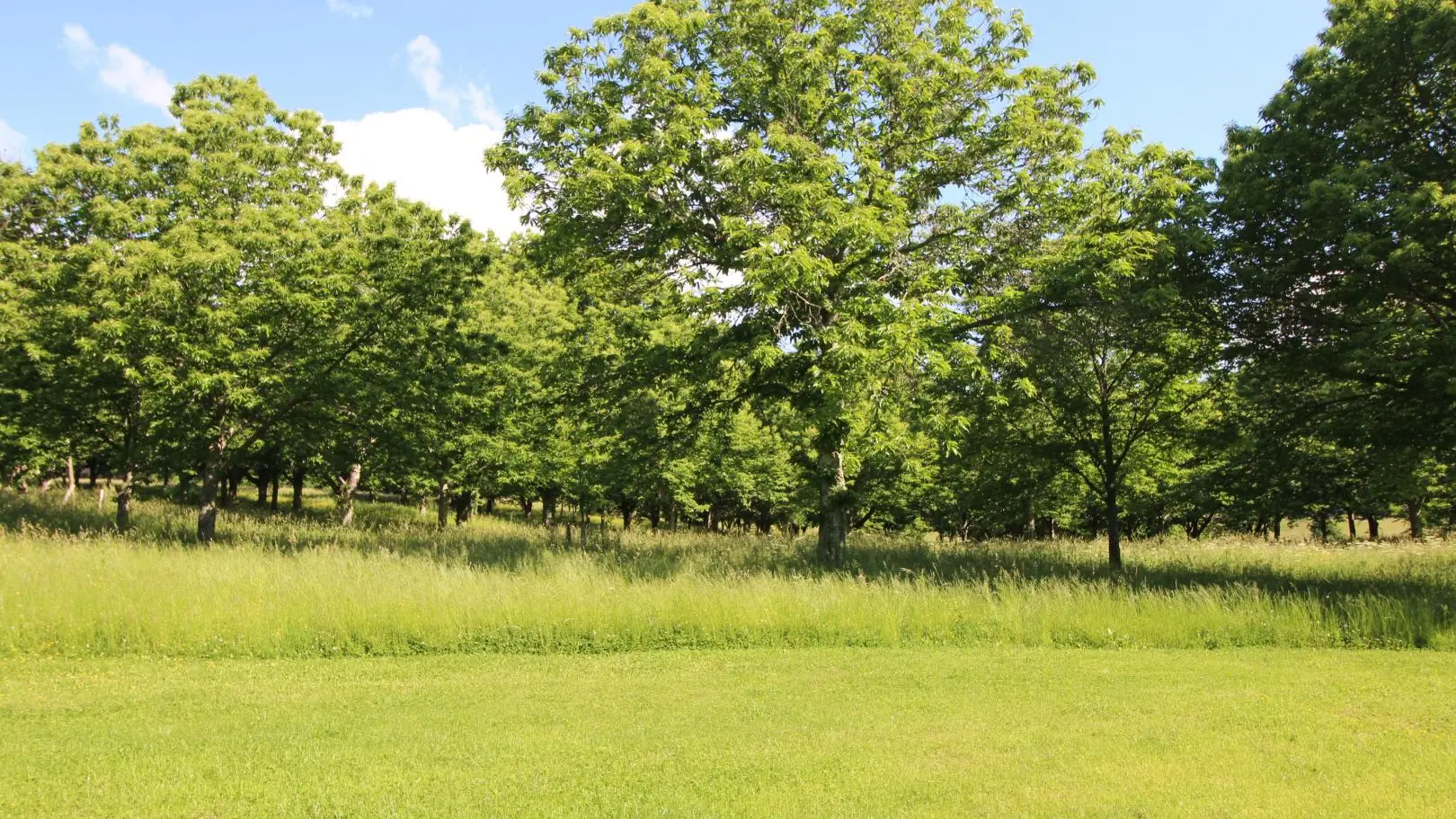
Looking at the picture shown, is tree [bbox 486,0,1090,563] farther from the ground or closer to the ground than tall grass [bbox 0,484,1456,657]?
farther from the ground

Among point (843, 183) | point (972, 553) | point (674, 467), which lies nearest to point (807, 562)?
point (972, 553)

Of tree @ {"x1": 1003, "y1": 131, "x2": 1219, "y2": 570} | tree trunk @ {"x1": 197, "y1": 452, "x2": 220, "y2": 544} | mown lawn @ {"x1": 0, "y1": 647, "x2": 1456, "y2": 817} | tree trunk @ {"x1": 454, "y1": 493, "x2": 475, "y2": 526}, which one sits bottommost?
mown lawn @ {"x1": 0, "y1": 647, "x2": 1456, "y2": 817}

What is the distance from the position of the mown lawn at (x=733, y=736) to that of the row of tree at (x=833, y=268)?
5.27 meters

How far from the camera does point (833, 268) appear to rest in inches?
507

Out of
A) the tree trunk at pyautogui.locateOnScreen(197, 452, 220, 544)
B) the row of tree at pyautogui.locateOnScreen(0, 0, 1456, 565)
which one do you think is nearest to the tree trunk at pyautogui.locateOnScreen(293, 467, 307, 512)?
the row of tree at pyautogui.locateOnScreen(0, 0, 1456, 565)

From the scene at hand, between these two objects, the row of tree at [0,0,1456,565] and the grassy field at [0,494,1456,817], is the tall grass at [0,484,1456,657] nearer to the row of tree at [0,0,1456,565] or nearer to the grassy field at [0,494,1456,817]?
the grassy field at [0,494,1456,817]

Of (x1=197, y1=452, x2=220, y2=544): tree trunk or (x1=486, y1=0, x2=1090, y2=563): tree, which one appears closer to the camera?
(x1=486, y1=0, x2=1090, y2=563): tree

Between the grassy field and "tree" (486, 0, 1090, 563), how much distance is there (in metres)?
4.24

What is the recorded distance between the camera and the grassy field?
5371 millimetres

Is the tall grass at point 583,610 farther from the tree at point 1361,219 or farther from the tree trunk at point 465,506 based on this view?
the tree trunk at point 465,506

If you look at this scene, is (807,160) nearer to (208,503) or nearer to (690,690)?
(690,690)

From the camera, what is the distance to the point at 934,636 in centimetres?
1065

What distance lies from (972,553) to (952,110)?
10476 mm

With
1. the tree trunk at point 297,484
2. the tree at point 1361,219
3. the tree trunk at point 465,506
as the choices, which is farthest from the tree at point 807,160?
the tree trunk at point 297,484
